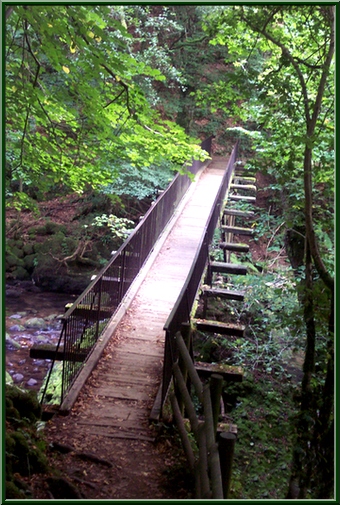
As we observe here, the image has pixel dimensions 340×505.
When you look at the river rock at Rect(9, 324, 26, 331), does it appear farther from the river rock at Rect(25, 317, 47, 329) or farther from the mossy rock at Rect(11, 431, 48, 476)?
the mossy rock at Rect(11, 431, 48, 476)

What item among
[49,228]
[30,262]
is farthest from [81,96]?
[49,228]

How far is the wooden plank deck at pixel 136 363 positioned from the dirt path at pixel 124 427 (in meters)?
0.01

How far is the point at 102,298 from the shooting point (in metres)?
6.67

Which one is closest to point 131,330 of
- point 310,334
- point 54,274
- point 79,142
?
point 79,142

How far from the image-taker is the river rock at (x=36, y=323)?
12.3 meters

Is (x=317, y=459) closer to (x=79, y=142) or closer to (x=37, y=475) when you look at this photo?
(x=37, y=475)

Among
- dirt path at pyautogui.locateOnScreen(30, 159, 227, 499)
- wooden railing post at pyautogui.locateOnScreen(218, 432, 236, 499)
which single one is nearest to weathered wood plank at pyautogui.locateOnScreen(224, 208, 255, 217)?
dirt path at pyautogui.locateOnScreen(30, 159, 227, 499)

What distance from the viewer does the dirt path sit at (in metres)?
3.95

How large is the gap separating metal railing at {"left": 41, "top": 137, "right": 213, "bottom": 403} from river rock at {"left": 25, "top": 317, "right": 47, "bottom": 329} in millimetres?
4221

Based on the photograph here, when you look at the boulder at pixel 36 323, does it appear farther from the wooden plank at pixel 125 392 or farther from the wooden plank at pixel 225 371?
the wooden plank at pixel 225 371

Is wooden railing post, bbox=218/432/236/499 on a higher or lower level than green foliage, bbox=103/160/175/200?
lower

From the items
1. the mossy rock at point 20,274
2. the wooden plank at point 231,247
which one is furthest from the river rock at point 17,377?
the mossy rock at point 20,274

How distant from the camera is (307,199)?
4.37m

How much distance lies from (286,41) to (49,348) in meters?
4.36
